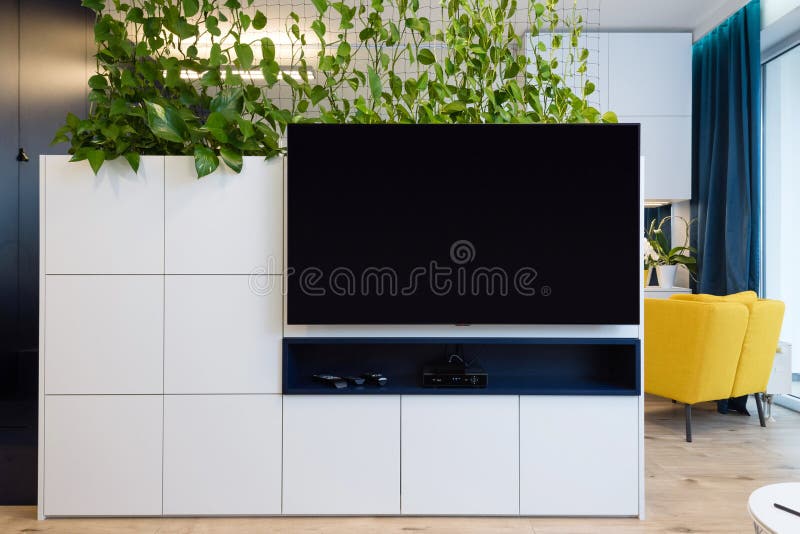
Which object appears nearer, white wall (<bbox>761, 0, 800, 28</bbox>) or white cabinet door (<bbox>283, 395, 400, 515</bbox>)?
white cabinet door (<bbox>283, 395, 400, 515</bbox>)

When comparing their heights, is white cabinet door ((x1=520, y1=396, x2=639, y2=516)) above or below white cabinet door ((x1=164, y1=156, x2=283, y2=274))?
below

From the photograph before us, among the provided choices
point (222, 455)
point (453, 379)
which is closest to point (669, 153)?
point (453, 379)

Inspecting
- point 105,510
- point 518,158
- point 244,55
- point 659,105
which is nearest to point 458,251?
point 518,158

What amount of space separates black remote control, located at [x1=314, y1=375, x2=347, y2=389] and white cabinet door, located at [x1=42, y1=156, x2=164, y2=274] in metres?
0.78

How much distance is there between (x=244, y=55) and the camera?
230cm

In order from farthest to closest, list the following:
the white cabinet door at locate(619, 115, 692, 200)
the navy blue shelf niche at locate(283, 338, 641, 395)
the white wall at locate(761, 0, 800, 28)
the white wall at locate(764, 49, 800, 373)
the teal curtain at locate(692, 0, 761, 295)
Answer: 1. the white cabinet door at locate(619, 115, 692, 200)
2. the white wall at locate(764, 49, 800, 373)
3. the teal curtain at locate(692, 0, 761, 295)
4. the white wall at locate(761, 0, 800, 28)
5. the navy blue shelf niche at locate(283, 338, 641, 395)

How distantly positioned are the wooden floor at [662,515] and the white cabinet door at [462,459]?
0.23 feet

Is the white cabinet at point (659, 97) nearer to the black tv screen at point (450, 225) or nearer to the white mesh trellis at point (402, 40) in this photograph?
the white mesh trellis at point (402, 40)

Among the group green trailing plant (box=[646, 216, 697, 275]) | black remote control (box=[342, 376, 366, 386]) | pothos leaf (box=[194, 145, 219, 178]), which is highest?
pothos leaf (box=[194, 145, 219, 178])

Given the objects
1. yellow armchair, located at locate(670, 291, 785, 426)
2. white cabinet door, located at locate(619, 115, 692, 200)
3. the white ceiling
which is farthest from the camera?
white cabinet door, located at locate(619, 115, 692, 200)

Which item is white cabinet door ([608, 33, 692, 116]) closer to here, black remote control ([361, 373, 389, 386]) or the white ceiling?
the white ceiling

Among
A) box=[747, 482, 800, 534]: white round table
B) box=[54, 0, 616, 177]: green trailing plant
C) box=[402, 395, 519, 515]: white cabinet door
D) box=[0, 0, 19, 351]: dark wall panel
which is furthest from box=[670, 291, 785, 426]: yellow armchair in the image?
box=[0, 0, 19, 351]: dark wall panel

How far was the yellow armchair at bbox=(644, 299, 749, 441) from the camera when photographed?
130 inches

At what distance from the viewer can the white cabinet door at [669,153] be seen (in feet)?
14.6
